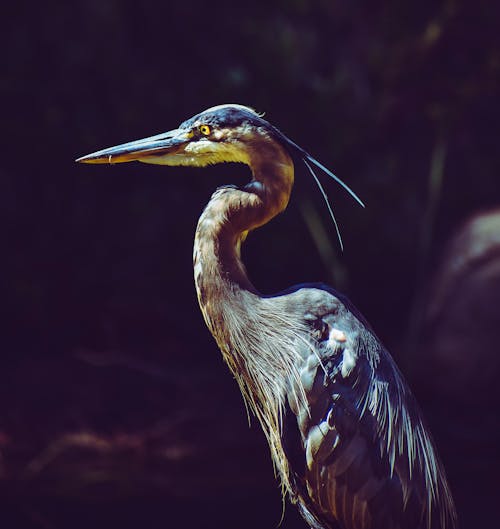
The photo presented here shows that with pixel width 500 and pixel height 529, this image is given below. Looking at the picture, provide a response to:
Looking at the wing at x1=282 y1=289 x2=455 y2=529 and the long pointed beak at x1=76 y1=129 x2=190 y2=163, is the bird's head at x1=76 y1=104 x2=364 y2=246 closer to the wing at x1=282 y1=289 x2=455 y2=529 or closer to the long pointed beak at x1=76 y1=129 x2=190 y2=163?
the long pointed beak at x1=76 y1=129 x2=190 y2=163

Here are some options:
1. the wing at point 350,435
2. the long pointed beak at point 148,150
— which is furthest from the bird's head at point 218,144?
the wing at point 350,435

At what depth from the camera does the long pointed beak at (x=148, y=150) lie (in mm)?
2328

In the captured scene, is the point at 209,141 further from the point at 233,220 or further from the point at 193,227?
the point at 193,227

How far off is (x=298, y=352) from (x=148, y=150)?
0.78 m

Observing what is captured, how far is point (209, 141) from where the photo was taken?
2.31m

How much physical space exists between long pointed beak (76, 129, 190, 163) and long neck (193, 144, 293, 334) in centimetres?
20

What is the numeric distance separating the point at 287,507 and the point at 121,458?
1063 mm

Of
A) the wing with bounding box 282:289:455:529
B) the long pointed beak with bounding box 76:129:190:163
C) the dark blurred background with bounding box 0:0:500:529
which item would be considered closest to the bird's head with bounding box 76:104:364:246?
the long pointed beak with bounding box 76:129:190:163

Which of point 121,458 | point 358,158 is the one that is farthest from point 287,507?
point 358,158

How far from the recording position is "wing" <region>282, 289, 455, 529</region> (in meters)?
2.31

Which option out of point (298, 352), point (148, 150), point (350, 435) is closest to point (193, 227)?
point (148, 150)

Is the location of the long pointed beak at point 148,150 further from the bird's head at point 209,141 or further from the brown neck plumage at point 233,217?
the brown neck plumage at point 233,217

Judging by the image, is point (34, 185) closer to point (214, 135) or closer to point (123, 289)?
point (123, 289)

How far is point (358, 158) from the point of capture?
213 inches
